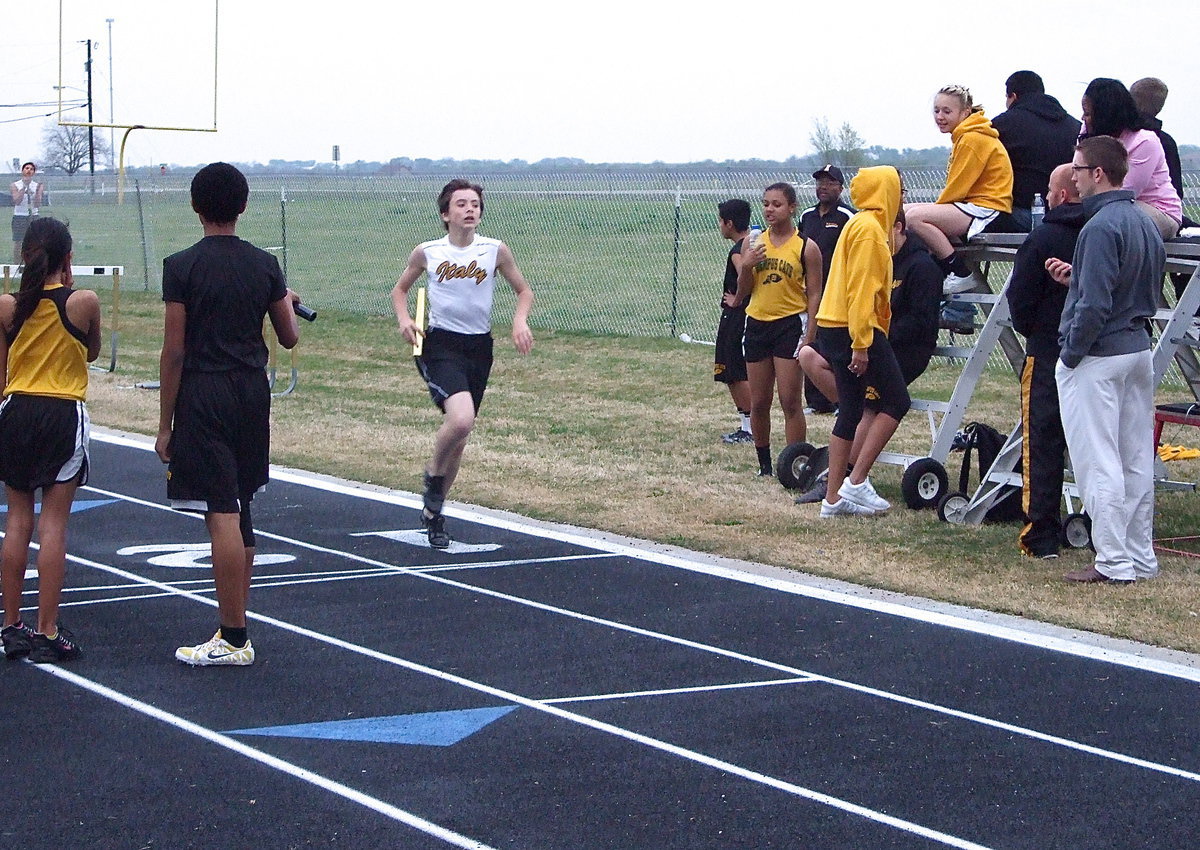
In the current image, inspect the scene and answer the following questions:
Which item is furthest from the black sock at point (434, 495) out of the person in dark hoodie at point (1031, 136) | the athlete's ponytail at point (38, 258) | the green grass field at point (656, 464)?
the person in dark hoodie at point (1031, 136)

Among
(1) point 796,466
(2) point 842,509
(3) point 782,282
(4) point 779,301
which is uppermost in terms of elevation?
(3) point 782,282

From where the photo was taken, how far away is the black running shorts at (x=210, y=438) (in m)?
5.86

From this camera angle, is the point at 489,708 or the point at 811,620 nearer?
the point at 489,708

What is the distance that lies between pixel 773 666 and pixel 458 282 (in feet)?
9.86

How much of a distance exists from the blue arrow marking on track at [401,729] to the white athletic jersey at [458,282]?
3128 mm

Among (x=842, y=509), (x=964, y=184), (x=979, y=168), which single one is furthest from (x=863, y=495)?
(x=979, y=168)

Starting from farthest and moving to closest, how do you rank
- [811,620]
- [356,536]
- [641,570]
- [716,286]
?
[716,286] < [356,536] < [641,570] < [811,620]

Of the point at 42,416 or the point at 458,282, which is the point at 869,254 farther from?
the point at 42,416

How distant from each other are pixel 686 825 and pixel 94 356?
309cm

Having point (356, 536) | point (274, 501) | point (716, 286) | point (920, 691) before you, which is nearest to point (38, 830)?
point (920, 691)

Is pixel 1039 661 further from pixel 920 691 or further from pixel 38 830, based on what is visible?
pixel 38 830

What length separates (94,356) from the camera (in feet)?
19.9

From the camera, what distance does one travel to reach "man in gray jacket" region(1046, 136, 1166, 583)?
7.18 metres

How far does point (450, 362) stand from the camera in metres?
8.20
